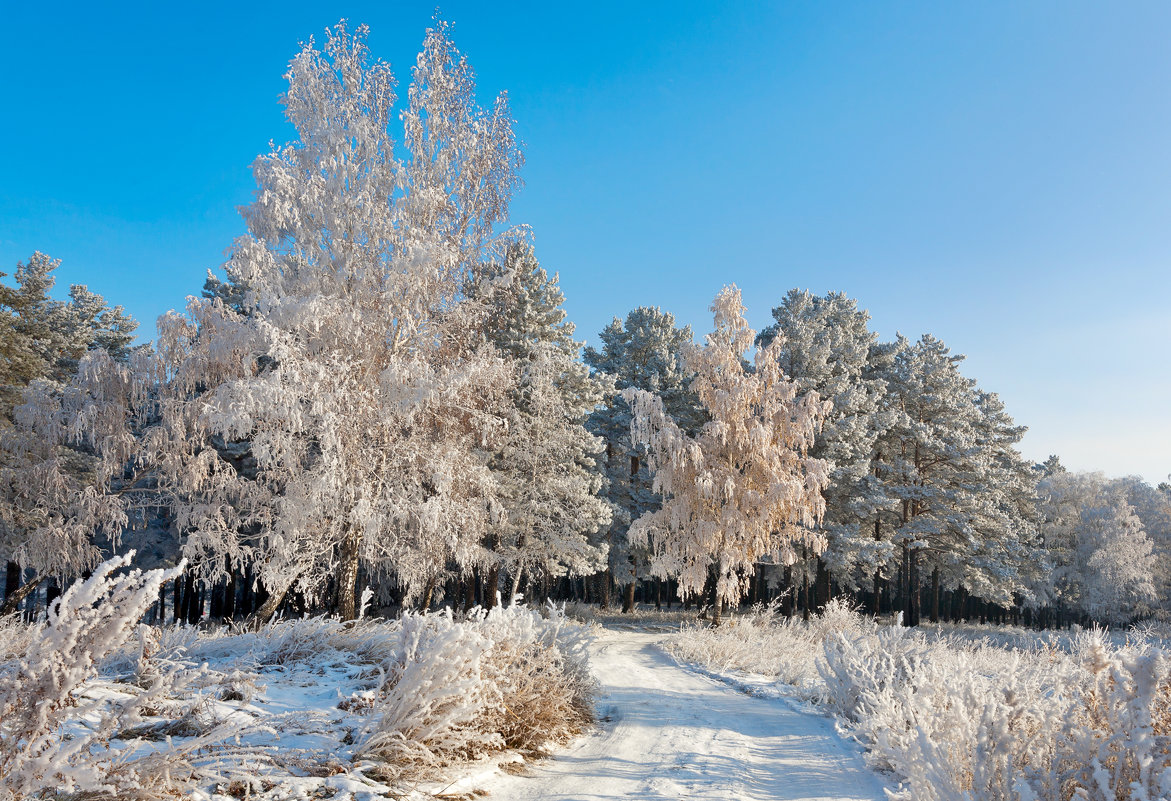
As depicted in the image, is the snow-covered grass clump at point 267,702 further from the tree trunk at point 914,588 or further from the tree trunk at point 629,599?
the tree trunk at point 914,588

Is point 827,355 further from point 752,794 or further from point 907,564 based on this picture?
point 752,794

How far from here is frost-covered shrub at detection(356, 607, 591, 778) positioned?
4.04 m

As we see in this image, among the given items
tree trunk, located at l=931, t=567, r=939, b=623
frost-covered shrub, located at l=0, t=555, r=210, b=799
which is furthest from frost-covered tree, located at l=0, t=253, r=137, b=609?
tree trunk, located at l=931, t=567, r=939, b=623

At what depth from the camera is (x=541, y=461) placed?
2014 centimetres

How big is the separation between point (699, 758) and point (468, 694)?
2.06m

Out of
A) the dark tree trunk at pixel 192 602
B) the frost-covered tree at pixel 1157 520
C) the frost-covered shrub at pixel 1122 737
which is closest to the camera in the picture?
the frost-covered shrub at pixel 1122 737

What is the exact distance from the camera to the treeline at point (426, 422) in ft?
36.0

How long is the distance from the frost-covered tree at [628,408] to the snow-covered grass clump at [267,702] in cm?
1913

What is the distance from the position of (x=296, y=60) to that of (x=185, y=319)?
563 centimetres

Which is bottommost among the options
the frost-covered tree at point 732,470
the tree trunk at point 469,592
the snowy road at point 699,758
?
the tree trunk at point 469,592

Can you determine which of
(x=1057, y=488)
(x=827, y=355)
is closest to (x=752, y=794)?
(x=827, y=355)

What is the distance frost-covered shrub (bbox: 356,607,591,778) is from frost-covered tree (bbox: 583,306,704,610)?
19126mm

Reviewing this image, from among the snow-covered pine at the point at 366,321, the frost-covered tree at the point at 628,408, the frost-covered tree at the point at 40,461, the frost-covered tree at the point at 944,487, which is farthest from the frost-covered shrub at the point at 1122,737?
the frost-covered tree at the point at 944,487

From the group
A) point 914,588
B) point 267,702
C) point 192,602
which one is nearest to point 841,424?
point 914,588
